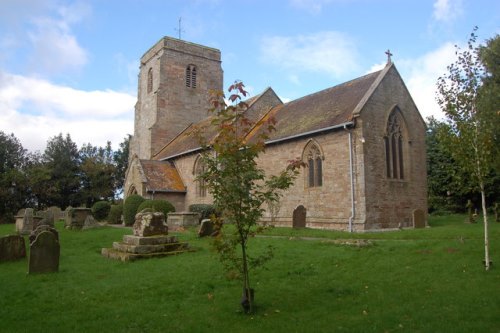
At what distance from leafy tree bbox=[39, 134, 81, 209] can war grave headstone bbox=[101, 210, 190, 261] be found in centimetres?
3557

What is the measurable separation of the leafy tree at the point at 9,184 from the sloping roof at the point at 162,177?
1726cm

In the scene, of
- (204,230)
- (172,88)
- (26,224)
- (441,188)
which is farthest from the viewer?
(441,188)

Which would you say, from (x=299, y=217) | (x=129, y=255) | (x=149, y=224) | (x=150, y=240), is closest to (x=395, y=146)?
(x=299, y=217)

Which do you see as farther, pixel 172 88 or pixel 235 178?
pixel 172 88

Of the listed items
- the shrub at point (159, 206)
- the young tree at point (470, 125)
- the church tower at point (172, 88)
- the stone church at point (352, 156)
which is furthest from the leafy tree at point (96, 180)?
the young tree at point (470, 125)

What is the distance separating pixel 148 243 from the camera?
12211 millimetres

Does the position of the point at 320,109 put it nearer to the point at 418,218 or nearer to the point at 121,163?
the point at 418,218

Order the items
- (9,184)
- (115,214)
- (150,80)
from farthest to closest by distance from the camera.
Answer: (9,184) < (150,80) < (115,214)

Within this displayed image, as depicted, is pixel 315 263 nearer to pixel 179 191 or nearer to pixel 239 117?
pixel 239 117

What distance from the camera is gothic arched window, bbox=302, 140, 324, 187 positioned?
20092mm

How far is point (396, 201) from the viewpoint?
19406mm

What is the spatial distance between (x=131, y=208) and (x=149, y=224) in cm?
1359

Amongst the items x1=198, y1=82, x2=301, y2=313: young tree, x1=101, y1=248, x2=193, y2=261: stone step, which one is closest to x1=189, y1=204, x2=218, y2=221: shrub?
x1=101, y1=248, x2=193, y2=261: stone step

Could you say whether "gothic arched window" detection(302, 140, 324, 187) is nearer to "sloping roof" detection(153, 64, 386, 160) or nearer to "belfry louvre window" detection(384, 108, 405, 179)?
"sloping roof" detection(153, 64, 386, 160)
